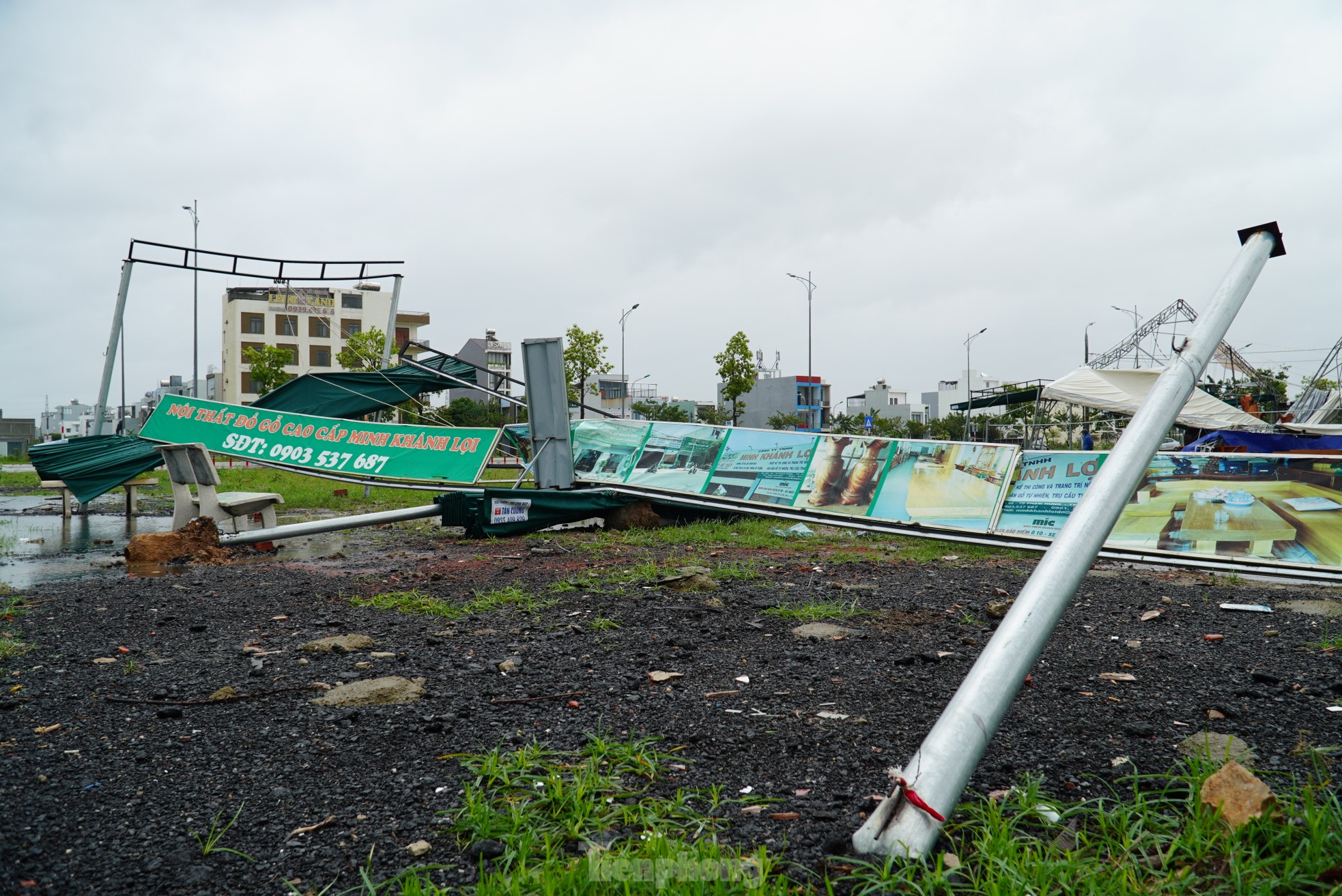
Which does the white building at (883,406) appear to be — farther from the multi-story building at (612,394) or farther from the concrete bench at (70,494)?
the concrete bench at (70,494)

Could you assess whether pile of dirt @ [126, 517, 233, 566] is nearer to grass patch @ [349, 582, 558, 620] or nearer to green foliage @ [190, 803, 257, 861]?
grass patch @ [349, 582, 558, 620]

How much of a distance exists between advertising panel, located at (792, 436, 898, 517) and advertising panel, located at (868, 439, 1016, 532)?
143mm

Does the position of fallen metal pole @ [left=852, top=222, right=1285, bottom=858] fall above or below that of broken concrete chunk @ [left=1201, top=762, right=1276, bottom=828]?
above

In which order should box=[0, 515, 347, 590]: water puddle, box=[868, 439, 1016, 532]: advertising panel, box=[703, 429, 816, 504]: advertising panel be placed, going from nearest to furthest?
box=[0, 515, 347, 590]: water puddle < box=[868, 439, 1016, 532]: advertising panel < box=[703, 429, 816, 504]: advertising panel

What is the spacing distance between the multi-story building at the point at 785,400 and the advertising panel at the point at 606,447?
222ft

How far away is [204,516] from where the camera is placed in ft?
28.1

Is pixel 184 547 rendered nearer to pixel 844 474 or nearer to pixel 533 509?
pixel 533 509

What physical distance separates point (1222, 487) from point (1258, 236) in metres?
6.30

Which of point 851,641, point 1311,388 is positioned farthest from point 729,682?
point 1311,388

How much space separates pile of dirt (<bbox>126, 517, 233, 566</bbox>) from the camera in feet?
25.9

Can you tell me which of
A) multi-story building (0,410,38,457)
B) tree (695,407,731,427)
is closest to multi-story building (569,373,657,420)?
tree (695,407,731,427)

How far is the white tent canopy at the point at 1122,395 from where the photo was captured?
22250mm

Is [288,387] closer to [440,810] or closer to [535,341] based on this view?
[535,341]

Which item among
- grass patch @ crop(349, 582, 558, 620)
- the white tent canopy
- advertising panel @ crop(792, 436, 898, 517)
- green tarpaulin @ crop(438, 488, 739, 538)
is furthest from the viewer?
the white tent canopy
